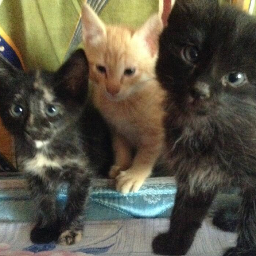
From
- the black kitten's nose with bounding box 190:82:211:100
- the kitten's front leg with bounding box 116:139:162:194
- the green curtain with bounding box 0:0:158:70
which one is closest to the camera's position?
the black kitten's nose with bounding box 190:82:211:100

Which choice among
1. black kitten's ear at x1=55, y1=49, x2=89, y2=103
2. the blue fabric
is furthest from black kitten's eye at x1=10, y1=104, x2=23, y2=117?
the blue fabric

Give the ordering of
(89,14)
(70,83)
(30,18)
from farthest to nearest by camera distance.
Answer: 1. (30,18)
2. (89,14)
3. (70,83)

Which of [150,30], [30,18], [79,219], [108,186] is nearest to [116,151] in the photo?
[108,186]

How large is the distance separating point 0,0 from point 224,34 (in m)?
0.79

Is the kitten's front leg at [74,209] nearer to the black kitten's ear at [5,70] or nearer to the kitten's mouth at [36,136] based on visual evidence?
the kitten's mouth at [36,136]

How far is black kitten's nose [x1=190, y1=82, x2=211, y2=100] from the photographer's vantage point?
24.6 inches

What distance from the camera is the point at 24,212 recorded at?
1.00 m

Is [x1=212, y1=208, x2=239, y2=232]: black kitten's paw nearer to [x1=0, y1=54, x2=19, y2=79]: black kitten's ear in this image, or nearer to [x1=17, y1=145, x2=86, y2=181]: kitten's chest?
[x1=17, y1=145, x2=86, y2=181]: kitten's chest

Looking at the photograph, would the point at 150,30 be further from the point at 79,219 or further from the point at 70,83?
the point at 79,219

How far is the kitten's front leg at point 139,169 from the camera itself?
97 centimetres

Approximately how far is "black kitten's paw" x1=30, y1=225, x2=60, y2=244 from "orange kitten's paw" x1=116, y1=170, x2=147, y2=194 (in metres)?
0.19

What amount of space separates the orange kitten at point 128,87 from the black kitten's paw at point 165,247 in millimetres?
195

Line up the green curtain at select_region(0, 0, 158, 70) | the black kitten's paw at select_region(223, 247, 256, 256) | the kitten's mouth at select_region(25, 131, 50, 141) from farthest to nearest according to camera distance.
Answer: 1. the green curtain at select_region(0, 0, 158, 70)
2. the kitten's mouth at select_region(25, 131, 50, 141)
3. the black kitten's paw at select_region(223, 247, 256, 256)

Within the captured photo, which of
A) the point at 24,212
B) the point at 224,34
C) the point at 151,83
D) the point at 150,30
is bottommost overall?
the point at 24,212
